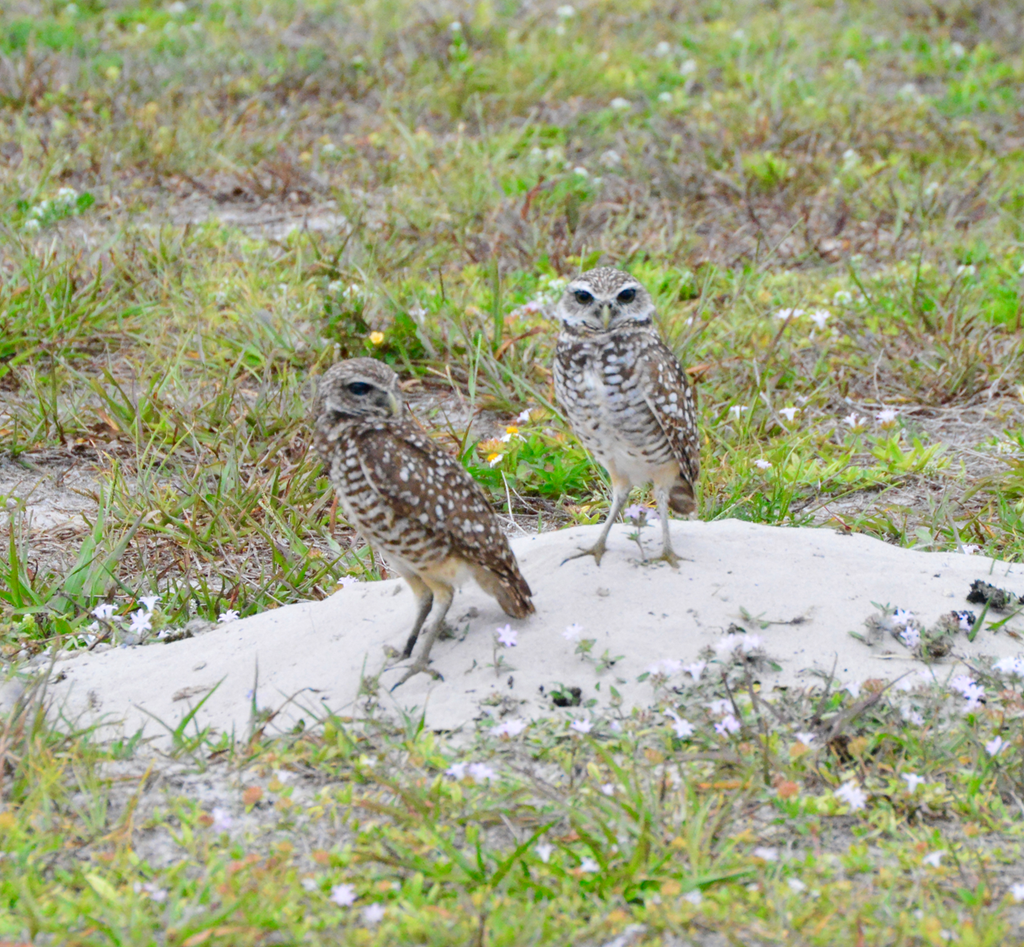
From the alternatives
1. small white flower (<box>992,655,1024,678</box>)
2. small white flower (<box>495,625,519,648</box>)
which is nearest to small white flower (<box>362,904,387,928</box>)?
small white flower (<box>495,625,519,648</box>)

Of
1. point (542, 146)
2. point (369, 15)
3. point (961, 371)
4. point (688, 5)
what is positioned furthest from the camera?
point (688, 5)

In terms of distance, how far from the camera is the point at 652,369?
171 inches

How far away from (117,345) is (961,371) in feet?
15.7

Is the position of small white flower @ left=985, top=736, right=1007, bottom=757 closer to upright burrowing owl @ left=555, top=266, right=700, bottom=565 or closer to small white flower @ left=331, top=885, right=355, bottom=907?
upright burrowing owl @ left=555, top=266, right=700, bottom=565

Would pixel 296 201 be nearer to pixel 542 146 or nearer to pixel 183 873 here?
pixel 542 146

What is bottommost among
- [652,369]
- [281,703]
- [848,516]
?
[848,516]

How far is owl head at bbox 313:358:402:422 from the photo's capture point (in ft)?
12.1

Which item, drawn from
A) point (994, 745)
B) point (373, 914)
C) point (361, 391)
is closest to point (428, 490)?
point (361, 391)

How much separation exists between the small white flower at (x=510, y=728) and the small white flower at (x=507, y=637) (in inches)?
14.3

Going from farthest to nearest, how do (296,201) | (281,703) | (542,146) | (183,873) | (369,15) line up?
1. (369,15)
2. (542,146)
3. (296,201)
4. (281,703)
5. (183,873)

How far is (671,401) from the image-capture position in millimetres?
4332

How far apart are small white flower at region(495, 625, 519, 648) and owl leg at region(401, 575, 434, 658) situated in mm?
261

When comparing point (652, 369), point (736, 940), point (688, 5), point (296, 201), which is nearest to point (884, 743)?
point (736, 940)

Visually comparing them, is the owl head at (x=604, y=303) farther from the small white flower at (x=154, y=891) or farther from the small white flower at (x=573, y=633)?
the small white flower at (x=154, y=891)
